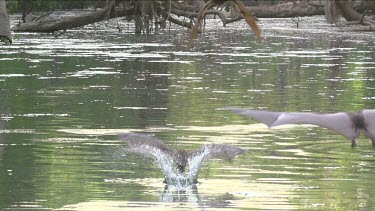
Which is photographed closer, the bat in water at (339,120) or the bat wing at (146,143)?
the bat in water at (339,120)

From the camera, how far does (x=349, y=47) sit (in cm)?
4259

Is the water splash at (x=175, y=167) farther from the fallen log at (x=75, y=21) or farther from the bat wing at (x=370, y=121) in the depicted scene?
the fallen log at (x=75, y=21)

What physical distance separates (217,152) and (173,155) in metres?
0.49

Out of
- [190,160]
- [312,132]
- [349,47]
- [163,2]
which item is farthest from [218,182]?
[349,47]

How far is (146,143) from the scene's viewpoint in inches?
461

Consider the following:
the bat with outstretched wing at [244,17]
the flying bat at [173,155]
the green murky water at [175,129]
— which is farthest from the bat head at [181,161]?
the bat with outstretched wing at [244,17]

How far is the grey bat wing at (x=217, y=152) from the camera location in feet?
40.3

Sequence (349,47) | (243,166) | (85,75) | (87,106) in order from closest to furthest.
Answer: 1. (243,166)
2. (87,106)
3. (85,75)
4. (349,47)

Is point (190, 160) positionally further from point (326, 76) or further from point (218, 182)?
point (326, 76)

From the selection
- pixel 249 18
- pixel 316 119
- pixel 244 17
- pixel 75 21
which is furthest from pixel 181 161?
pixel 75 21

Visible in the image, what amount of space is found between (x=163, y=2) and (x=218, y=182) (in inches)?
1006

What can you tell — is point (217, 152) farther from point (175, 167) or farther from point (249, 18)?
point (249, 18)

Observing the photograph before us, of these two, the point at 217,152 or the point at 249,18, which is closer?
the point at 249,18

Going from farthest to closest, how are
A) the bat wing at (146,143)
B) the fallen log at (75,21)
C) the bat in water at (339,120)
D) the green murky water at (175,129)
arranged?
1. the fallen log at (75,21)
2. the bat wing at (146,143)
3. the green murky water at (175,129)
4. the bat in water at (339,120)
